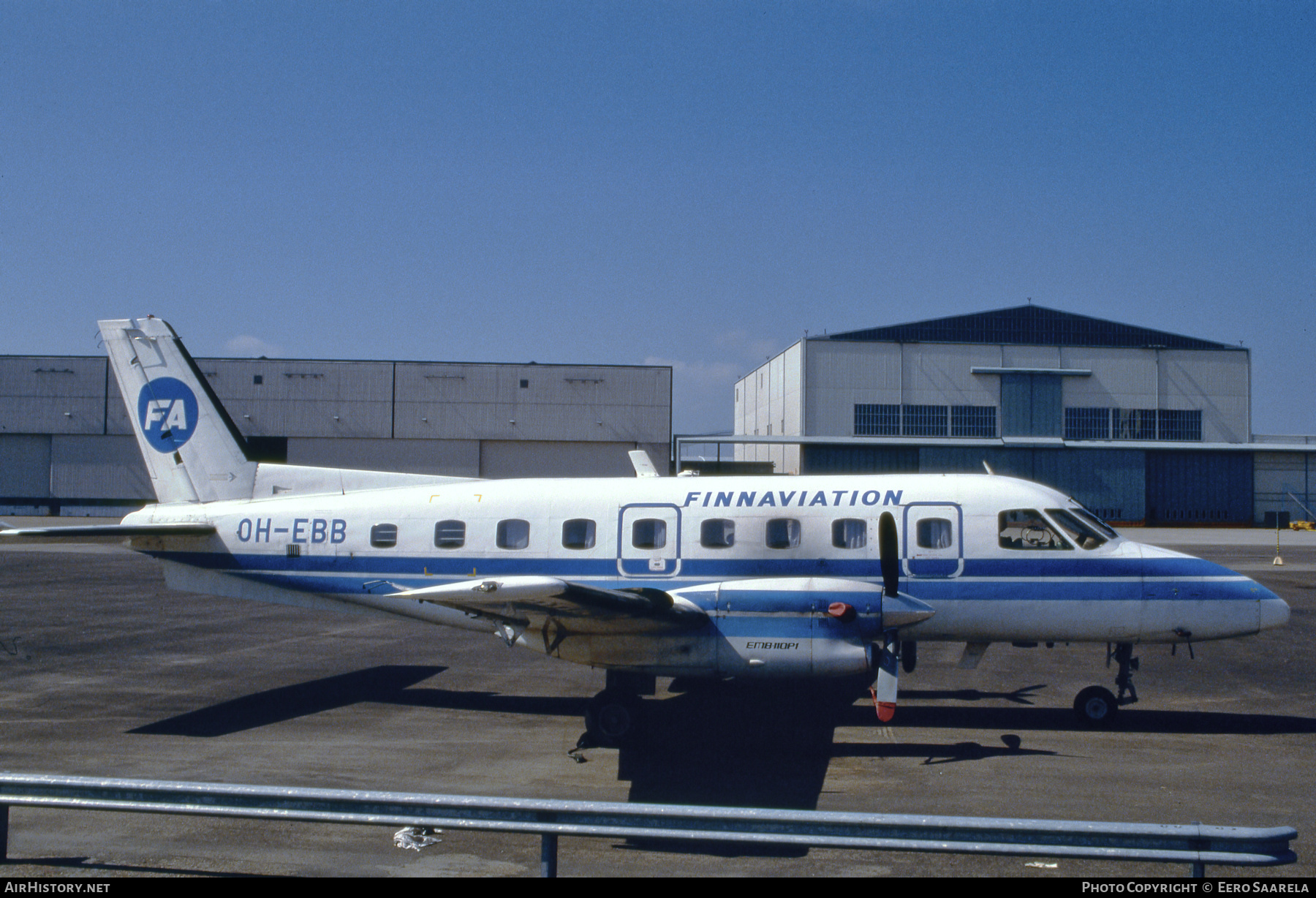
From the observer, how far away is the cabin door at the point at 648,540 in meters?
10.8

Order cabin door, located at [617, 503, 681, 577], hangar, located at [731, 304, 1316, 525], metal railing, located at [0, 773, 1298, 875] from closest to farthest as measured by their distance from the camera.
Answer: metal railing, located at [0, 773, 1298, 875], cabin door, located at [617, 503, 681, 577], hangar, located at [731, 304, 1316, 525]

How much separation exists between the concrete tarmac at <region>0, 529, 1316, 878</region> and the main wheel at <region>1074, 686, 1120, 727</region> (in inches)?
7.1

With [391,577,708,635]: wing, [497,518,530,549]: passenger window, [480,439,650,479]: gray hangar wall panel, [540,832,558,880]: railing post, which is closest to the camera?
[540,832,558,880]: railing post

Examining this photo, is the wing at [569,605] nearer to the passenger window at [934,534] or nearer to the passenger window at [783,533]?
the passenger window at [783,533]

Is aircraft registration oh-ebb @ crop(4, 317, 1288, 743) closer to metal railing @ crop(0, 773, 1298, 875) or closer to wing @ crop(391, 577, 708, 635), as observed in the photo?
wing @ crop(391, 577, 708, 635)

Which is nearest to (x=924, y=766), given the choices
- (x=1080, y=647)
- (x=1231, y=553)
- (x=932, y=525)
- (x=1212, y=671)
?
(x=932, y=525)

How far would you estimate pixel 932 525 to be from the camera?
1062 centimetres

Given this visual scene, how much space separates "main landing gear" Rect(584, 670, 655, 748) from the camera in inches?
381

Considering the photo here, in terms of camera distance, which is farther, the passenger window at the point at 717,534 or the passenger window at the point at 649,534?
the passenger window at the point at 649,534

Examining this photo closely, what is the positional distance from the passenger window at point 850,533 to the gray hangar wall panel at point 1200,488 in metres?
50.2

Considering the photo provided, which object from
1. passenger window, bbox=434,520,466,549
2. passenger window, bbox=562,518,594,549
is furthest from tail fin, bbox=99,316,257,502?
passenger window, bbox=562,518,594,549

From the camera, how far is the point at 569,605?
28.4 ft

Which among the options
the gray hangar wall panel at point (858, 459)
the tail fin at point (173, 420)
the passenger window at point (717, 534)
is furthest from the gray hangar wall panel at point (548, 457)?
the passenger window at point (717, 534)
